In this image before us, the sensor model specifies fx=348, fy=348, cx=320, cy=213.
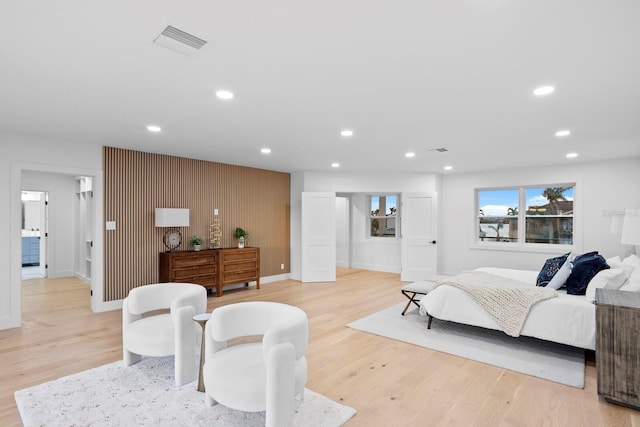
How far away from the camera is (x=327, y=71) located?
250 centimetres

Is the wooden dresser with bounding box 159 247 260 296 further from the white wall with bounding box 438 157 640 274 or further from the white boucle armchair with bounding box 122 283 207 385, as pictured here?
the white wall with bounding box 438 157 640 274

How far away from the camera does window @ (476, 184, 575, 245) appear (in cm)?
667

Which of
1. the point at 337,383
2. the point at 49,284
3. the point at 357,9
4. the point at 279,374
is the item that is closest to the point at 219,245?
the point at 49,284

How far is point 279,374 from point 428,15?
6.97 feet

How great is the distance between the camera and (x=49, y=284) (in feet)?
23.1

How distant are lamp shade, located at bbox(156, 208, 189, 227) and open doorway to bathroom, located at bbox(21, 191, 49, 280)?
4.11 m

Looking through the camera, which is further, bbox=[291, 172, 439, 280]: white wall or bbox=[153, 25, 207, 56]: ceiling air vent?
bbox=[291, 172, 439, 280]: white wall

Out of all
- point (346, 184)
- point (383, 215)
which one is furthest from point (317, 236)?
point (383, 215)

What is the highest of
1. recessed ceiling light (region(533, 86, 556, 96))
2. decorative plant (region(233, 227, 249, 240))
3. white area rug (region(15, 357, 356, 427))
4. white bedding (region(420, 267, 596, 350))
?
recessed ceiling light (region(533, 86, 556, 96))

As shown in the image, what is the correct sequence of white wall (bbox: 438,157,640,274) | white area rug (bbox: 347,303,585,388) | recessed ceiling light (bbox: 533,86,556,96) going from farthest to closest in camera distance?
white wall (bbox: 438,157,640,274)
white area rug (bbox: 347,303,585,388)
recessed ceiling light (bbox: 533,86,556,96)

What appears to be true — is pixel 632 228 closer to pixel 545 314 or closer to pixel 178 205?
pixel 545 314

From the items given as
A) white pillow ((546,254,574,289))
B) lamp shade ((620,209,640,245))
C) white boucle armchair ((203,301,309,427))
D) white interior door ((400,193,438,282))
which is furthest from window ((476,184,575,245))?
white boucle armchair ((203,301,309,427))

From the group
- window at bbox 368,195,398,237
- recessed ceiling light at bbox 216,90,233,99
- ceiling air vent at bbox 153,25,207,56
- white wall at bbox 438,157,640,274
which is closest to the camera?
ceiling air vent at bbox 153,25,207,56

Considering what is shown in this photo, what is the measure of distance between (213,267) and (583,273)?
17.2ft
